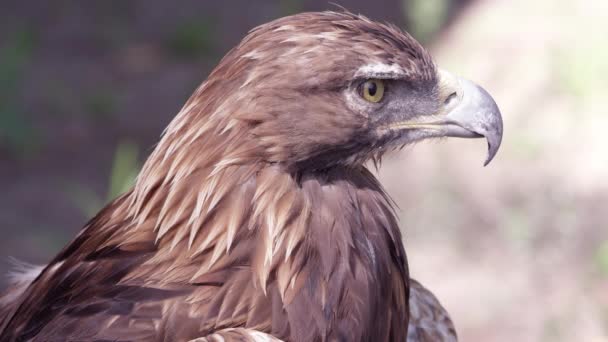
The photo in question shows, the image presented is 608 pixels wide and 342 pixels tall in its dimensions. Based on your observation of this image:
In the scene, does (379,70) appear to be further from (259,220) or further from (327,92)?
(259,220)

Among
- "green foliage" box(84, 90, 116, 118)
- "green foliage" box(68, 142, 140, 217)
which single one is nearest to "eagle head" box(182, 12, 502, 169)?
"green foliage" box(68, 142, 140, 217)

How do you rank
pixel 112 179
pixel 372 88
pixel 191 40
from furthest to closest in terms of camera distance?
pixel 191 40
pixel 112 179
pixel 372 88

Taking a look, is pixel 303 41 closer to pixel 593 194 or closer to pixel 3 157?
pixel 593 194

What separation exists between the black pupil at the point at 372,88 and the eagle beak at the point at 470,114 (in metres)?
0.25

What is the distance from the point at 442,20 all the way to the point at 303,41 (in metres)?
5.28

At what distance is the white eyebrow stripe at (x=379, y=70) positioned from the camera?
304cm

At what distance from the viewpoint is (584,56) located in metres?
7.42

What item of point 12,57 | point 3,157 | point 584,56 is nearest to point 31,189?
point 3,157

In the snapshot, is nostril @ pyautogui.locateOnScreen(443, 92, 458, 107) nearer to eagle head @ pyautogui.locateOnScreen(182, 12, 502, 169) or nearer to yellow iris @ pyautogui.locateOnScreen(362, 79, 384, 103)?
eagle head @ pyautogui.locateOnScreen(182, 12, 502, 169)

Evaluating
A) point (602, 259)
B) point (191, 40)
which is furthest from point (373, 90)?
point (191, 40)

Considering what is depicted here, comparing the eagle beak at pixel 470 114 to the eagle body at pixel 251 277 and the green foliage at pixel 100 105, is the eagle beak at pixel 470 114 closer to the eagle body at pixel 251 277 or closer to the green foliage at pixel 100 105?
the eagle body at pixel 251 277

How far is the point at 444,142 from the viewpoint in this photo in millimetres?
6867

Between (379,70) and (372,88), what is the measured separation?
0.25ft

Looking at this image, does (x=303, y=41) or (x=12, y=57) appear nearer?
(x=303, y=41)
